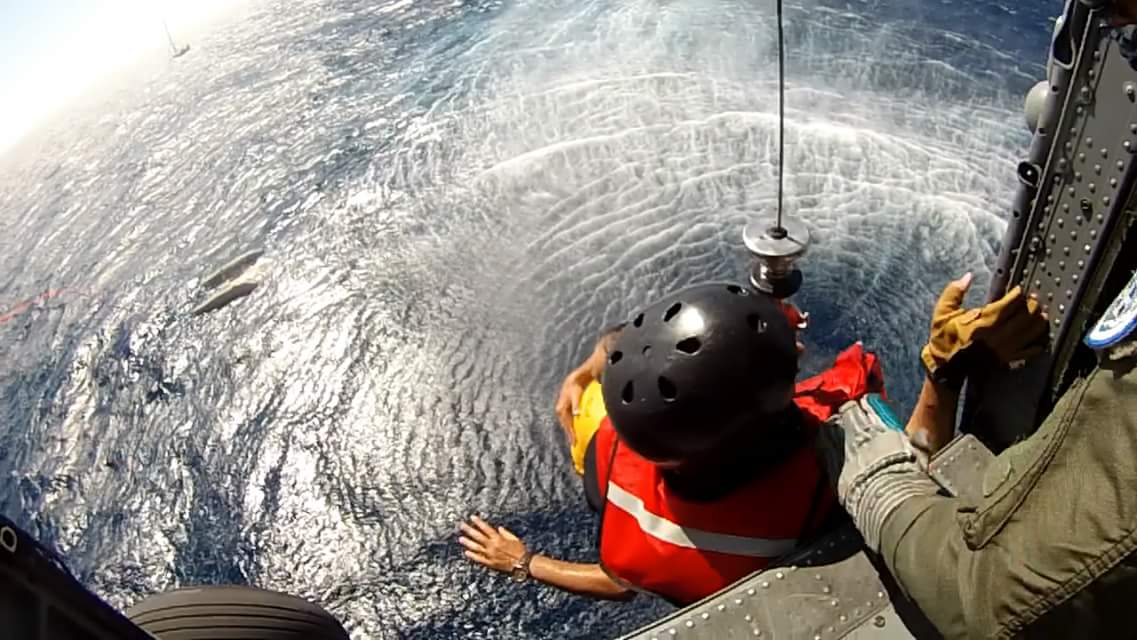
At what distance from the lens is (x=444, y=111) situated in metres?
7.69

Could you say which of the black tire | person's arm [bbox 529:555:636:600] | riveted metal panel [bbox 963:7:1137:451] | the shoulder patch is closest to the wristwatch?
person's arm [bbox 529:555:636:600]

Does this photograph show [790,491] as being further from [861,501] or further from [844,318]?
[844,318]

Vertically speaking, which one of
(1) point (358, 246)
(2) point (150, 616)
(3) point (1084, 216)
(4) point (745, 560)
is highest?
(3) point (1084, 216)

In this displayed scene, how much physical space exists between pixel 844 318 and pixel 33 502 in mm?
4828

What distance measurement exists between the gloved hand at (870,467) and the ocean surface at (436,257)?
1.85m

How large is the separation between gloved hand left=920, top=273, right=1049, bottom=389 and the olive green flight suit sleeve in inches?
38.2

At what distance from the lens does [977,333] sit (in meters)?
2.58

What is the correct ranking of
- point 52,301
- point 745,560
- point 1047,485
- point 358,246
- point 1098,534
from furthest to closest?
point 52,301, point 358,246, point 745,560, point 1047,485, point 1098,534

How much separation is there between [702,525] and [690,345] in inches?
19.7

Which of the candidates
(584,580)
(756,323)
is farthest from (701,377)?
(584,580)

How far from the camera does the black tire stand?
2.97 metres

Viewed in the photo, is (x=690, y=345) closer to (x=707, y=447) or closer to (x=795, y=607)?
(x=707, y=447)

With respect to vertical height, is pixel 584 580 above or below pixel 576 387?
below

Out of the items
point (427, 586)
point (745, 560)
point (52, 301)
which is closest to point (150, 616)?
point (427, 586)
